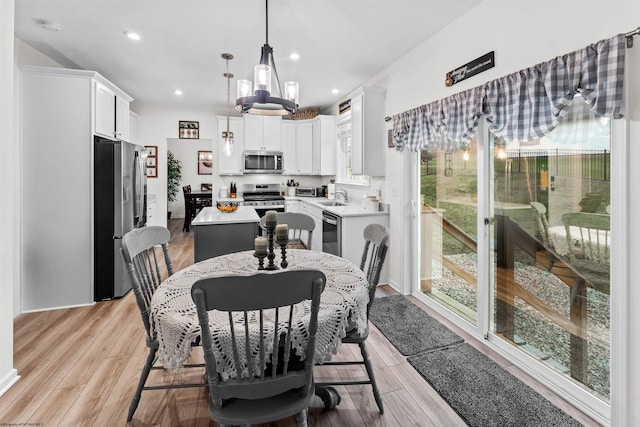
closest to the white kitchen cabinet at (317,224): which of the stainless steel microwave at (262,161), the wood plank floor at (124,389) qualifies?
the stainless steel microwave at (262,161)

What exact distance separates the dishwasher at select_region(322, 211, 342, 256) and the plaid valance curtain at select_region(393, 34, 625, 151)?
151cm

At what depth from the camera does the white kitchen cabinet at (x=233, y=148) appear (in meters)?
5.96

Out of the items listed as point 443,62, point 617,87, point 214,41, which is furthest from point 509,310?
point 214,41

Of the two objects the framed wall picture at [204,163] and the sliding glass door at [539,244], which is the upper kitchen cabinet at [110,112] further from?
the framed wall picture at [204,163]

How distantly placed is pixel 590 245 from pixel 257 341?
1952mm

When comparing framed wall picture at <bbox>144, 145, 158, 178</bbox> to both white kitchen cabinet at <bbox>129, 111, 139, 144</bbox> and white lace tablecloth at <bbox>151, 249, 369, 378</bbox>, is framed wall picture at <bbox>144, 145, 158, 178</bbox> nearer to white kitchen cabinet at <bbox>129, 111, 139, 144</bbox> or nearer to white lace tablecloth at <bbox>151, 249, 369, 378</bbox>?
white kitchen cabinet at <bbox>129, 111, 139, 144</bbox>

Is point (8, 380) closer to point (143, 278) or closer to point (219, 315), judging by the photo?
point (143, 278)

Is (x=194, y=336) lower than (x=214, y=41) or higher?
lower

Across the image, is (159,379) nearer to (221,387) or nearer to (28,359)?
(28,359)

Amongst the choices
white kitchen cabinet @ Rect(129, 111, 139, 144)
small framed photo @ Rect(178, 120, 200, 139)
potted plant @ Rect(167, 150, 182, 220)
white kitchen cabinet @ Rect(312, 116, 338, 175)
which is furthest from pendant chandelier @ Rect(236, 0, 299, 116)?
potted plant @ Rect(167, 150, 182, 220)

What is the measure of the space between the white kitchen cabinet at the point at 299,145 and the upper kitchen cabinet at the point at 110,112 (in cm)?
272

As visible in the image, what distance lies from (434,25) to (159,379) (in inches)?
141

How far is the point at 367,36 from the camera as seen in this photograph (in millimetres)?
3131

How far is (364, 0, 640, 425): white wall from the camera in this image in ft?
5.48
